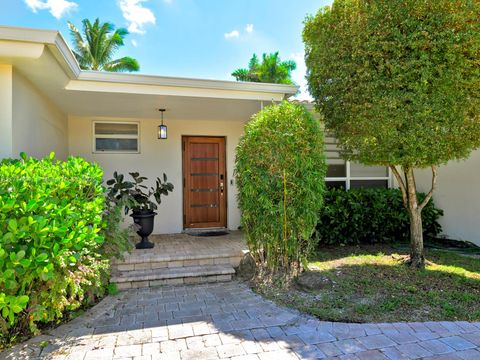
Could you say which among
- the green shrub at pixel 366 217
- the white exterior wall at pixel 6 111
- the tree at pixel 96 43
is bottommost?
the green shrub at pixel 366 217

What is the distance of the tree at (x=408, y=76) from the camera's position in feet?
11.9

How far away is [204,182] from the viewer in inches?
285

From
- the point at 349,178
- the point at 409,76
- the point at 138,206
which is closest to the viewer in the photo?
the point at 409,76

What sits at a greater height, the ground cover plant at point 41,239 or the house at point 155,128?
the house at point 155,128

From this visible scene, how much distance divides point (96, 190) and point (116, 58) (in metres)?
18.3

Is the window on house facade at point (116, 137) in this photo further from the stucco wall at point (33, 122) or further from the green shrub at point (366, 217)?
the green shrub at point (366, 217)

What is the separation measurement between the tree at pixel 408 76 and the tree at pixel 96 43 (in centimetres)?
1740

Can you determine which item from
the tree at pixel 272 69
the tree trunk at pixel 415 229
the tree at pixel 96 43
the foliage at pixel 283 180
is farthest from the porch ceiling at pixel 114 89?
the tree at pixel 96 43

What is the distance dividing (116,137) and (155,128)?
850 mm

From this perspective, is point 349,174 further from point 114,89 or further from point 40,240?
point 40,240

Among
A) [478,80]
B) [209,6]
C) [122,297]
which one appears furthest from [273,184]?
[209,6]

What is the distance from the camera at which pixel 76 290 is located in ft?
8.76

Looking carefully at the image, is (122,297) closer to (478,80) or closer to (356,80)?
(356,80)

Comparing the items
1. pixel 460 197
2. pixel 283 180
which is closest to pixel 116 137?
pixel 283 180
